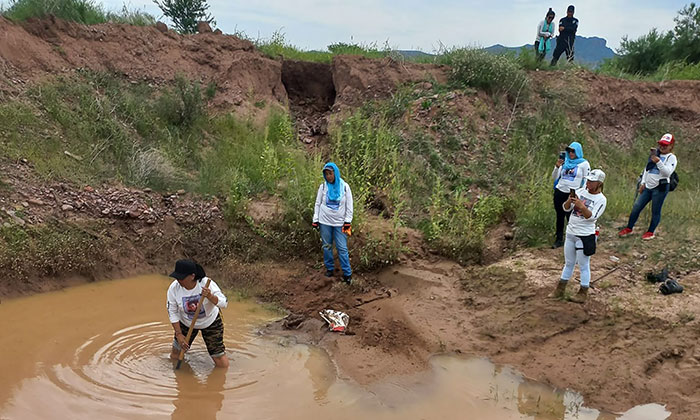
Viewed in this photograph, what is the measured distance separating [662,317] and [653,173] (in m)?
2.32

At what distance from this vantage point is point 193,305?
466 centimetres

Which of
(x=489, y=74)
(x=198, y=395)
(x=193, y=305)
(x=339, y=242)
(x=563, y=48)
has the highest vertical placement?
(x=563, y=48)

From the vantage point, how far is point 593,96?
41.1 ft

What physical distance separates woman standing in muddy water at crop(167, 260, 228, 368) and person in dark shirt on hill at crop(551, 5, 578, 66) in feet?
36.9

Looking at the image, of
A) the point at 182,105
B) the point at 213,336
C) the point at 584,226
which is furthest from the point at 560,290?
the point at 182,105

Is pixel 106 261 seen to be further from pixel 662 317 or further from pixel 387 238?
pixel 662 317

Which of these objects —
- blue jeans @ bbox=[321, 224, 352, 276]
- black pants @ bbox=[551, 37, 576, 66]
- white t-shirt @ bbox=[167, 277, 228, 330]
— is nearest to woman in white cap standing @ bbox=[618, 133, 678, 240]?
blue jeans @ bbox=[321, 224, 352, 276]

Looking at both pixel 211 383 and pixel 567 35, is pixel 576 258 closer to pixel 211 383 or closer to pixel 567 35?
pixel 211 383

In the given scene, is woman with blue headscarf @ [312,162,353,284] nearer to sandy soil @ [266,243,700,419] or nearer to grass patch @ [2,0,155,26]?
sandy soil @ [266,243,700,419]

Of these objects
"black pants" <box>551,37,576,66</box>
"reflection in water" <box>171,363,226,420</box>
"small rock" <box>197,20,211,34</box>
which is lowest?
"reflection in water" <box>171,363,226,420</box>

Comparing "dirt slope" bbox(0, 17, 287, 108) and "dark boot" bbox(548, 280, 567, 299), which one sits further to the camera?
"dirt slope" bbox(0, 17, 287, 108)

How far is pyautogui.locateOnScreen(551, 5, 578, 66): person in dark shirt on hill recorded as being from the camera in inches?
489

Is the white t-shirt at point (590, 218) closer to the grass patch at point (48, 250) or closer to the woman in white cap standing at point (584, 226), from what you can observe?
the woman in white cap standing at point (584, 226)

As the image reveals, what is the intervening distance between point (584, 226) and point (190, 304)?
417cm
